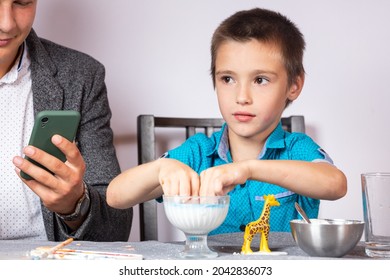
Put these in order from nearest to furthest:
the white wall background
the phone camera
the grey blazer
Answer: the phone camera → the grey blazer → the white wall background

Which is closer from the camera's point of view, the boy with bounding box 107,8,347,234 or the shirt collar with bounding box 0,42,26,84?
the boy with bounding box 107,8,347,234

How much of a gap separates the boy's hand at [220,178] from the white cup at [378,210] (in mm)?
187

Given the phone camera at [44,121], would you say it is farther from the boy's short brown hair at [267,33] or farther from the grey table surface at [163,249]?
the boy's short brown hair at [267,33]

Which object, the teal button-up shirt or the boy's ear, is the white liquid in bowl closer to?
the teal button-up shirt

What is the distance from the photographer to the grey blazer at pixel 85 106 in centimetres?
160

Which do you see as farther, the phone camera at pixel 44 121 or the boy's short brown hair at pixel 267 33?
the boy's short brown hair at pixel 267 33

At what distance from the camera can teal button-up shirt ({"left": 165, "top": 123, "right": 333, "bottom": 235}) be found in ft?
4.62

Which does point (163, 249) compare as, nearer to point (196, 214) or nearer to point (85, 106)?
point (196, 214)

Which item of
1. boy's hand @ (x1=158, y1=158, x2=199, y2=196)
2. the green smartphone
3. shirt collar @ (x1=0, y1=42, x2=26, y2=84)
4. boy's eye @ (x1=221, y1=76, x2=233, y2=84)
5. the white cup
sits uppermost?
shirt collar @ (x1=0, y1=42, x2=26, y2=84)

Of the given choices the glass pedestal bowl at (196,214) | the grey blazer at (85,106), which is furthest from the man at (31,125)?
the glass pedestal bowl at (196,214)

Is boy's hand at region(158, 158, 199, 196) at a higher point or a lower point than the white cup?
higher

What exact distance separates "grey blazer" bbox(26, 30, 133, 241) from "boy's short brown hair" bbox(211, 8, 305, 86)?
0.40 metres

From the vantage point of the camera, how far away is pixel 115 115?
221 centimetres

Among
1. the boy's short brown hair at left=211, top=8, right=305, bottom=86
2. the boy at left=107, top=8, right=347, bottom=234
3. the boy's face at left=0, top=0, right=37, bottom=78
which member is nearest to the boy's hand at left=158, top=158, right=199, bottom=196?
the boy at left=107, top=8, right=347, bottom=234
